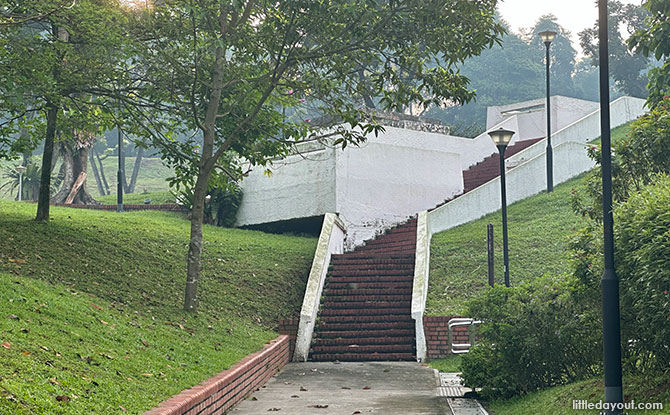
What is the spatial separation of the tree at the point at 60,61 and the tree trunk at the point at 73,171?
42.5 ft

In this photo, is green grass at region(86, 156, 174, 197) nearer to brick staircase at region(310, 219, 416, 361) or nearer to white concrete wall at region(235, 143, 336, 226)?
white concrete wall at region(235, 143, 336, 226)

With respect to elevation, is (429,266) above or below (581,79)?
below

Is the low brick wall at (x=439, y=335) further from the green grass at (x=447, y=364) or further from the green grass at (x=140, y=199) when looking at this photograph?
the green grass at (x=140, y=199)

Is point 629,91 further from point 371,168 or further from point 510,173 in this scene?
point 371,168

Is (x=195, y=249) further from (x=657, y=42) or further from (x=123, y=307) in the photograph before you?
(x=657, y=42)

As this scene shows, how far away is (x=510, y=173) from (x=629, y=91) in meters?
25.5

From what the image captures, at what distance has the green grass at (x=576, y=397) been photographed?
26.3 ft

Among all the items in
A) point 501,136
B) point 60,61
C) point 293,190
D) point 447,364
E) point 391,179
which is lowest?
point 447,364

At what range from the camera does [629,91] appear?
162 feet

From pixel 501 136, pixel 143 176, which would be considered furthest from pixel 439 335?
pixel 143 176

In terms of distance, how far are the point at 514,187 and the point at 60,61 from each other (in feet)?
53.5

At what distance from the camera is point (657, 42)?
11.6 meters

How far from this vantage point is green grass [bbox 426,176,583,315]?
18.3 m

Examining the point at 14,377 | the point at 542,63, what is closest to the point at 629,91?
the point at 542,63
